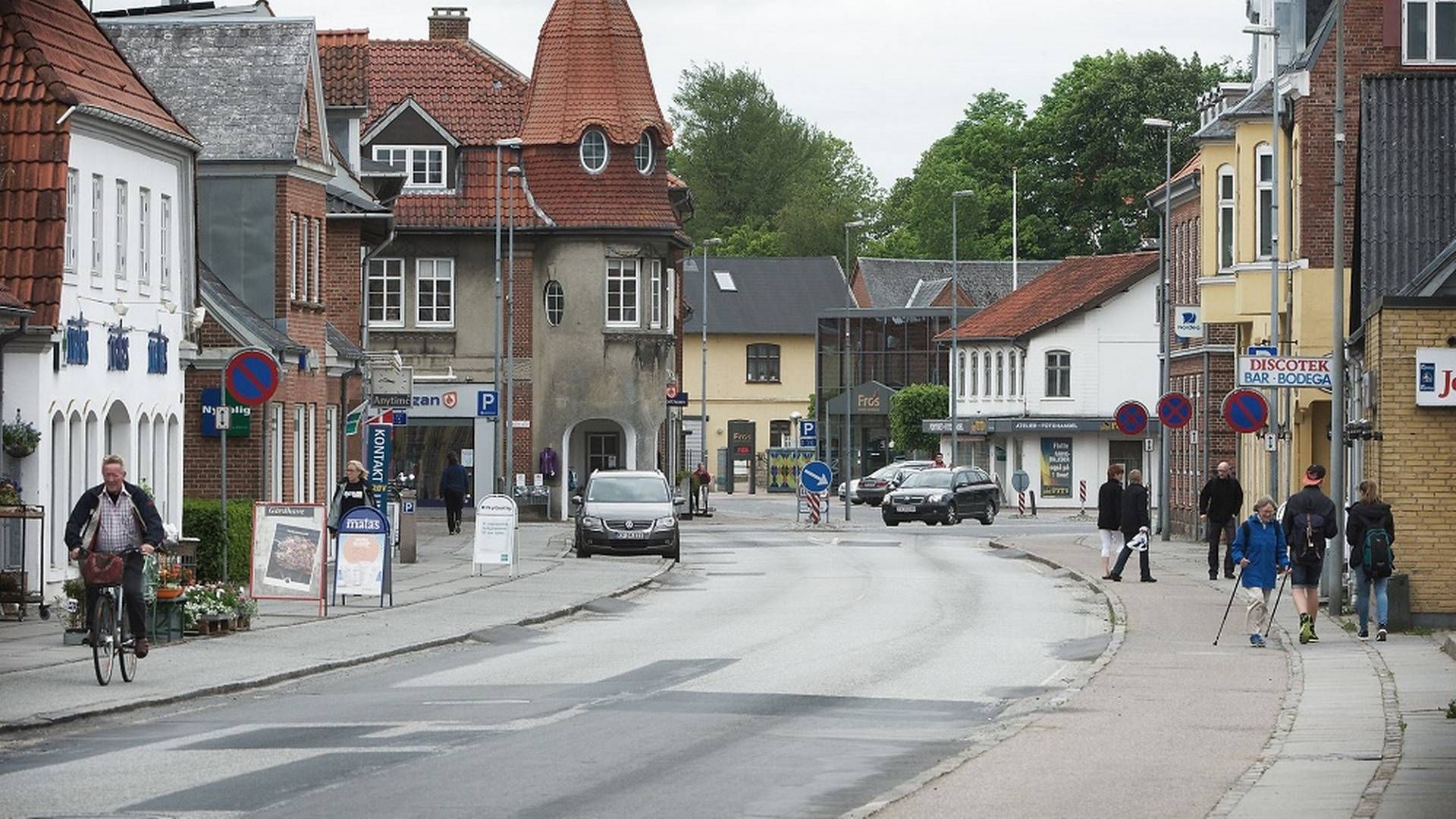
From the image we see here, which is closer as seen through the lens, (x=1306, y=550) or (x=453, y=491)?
(x=1306, y=550)

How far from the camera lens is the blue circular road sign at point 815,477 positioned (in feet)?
199

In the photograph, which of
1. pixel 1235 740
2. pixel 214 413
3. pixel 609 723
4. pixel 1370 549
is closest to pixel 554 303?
pixel 214 413

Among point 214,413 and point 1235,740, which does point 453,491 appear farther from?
point 1235,740

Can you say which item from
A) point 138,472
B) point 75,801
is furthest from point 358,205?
point 75,801

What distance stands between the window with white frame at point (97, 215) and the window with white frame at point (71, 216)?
0.71 metres

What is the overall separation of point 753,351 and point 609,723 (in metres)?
98.4

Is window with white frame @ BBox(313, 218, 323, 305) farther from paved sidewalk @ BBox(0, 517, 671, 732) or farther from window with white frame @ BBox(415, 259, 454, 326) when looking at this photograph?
window with white frame @ BBox(415, 259, 454, 326)

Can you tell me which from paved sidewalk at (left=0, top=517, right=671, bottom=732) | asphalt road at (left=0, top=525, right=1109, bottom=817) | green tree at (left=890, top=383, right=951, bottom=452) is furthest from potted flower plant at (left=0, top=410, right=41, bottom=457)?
green tree at (left=890, top=383, right=951, bottom=452)

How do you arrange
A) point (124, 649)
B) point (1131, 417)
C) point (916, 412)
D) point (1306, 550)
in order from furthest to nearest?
point (916, 412) < point (1131, 417) < point (1306, 550) < point (124, 649)

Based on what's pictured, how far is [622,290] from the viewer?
66.4 meters

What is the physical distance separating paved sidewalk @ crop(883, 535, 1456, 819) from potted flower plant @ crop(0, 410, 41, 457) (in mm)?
11953

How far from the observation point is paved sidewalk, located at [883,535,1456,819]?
13500mm

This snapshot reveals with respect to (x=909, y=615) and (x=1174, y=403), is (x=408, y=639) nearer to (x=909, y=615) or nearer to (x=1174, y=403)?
(x=909, y=615)

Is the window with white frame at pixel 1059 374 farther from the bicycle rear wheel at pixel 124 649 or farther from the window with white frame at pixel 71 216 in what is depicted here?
the bicycle rear wheel at pixel 124 649
